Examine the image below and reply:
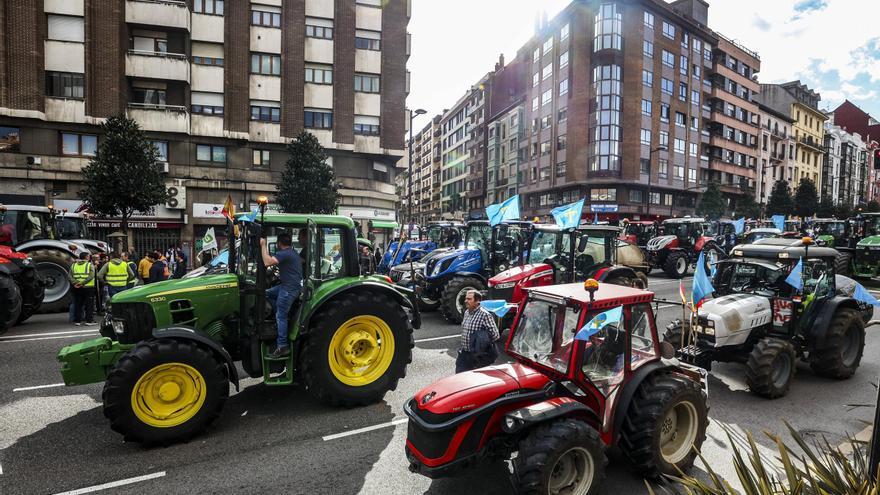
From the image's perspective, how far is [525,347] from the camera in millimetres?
4645

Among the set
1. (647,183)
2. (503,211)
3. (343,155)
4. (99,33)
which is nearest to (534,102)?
(647,183)

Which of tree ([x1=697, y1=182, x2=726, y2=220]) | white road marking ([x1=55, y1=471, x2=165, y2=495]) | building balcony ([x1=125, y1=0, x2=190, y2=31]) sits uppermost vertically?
building balcony ([x1=125, y1=0, x2=190, y2=31])

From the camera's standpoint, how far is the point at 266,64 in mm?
28938

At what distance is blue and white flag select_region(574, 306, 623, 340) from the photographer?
3.86m

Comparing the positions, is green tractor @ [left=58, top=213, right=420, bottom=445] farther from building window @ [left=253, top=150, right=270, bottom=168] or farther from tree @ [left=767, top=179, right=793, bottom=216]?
tree @ [left=767, top=179, right=793, bottom=216]

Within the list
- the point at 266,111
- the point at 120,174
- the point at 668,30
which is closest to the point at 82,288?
→ the point at 120,174

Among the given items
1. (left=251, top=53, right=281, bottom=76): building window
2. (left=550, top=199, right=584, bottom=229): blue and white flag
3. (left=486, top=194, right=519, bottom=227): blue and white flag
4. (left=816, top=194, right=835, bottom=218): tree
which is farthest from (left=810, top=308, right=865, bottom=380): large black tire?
(left=816, top=194, right=835, bottom=218): tree

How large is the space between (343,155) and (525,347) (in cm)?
2814

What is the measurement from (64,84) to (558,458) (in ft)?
104

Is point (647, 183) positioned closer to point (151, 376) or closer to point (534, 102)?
point (534, 102)

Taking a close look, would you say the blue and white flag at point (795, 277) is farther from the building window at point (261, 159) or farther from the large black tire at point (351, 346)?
the building window at point (261, 159)

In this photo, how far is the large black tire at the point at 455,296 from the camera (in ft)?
36.3

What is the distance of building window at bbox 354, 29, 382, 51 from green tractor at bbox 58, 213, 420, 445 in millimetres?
28123

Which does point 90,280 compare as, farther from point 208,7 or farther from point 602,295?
point 208,7
